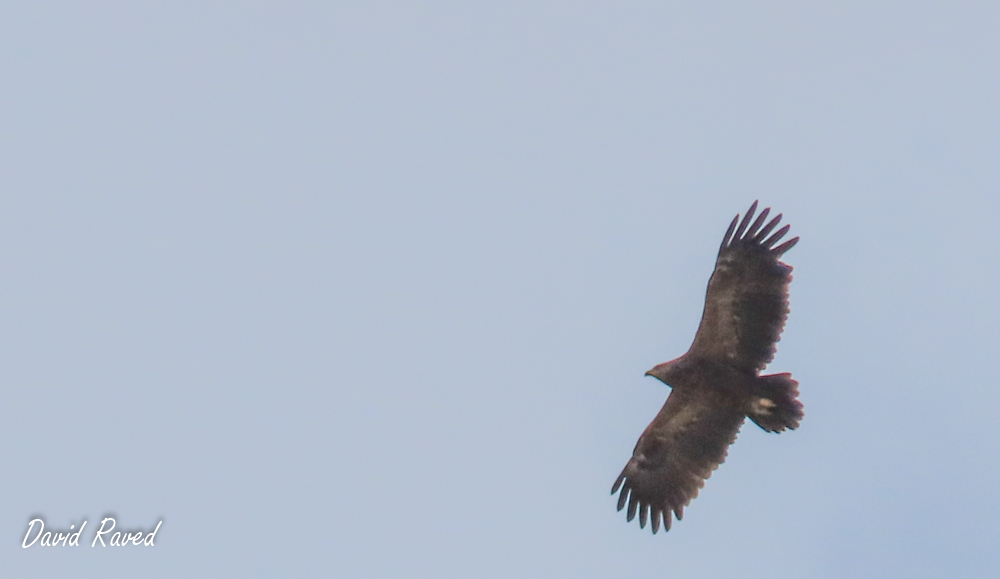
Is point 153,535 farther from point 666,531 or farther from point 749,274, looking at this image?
point 749,274

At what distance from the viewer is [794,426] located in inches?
620

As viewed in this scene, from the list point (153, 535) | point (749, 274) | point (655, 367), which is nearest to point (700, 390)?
point (655, 367)

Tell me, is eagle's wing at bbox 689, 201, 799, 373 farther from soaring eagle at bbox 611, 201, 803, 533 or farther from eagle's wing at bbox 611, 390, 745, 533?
eagle's wing at bbox 611, 390, 745, 533

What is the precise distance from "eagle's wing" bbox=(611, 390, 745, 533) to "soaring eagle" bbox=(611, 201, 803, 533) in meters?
0.02

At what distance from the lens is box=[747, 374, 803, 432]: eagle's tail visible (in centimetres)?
1577

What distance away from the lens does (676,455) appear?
1712 cm

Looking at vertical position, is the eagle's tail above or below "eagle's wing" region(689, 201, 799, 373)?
below

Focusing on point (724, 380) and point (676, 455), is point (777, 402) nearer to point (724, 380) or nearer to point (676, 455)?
point (724, 380)

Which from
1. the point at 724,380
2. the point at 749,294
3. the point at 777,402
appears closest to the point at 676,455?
the point at 724,380

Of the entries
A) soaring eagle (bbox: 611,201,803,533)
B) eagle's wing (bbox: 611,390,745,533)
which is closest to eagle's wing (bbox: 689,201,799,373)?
soaring eagle (bbox: 611,201,803,533)

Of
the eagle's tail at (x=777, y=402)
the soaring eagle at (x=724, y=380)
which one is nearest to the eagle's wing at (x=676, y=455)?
the soaring eagle at (x=724, y=380)

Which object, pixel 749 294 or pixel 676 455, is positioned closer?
pixel 749 294

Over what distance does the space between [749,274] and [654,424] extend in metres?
2.85

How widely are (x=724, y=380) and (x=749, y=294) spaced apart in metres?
1.33
